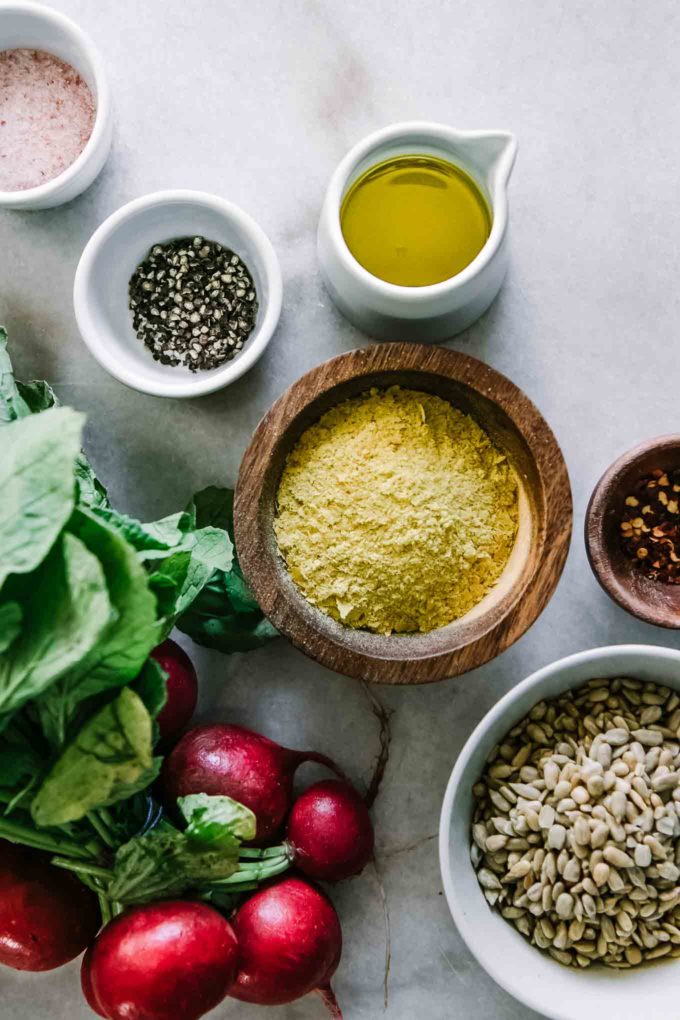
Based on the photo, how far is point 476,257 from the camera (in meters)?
1.12

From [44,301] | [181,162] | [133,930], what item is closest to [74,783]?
[133,930]

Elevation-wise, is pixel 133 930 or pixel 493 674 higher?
pixel 493 674

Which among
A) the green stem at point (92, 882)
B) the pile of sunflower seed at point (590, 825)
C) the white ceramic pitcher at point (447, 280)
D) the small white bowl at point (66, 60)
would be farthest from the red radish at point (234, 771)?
the small white bowl at point (66, 60)

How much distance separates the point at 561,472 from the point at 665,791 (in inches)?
15.0

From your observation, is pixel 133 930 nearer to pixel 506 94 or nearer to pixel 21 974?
pixel 21 974

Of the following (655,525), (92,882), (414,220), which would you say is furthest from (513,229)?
(92,882)

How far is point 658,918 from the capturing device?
1.13 meters

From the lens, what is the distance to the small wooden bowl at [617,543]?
1138 mm

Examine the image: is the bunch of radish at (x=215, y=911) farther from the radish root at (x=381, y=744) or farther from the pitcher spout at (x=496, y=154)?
the pitcher spout at (x=496, y=154)

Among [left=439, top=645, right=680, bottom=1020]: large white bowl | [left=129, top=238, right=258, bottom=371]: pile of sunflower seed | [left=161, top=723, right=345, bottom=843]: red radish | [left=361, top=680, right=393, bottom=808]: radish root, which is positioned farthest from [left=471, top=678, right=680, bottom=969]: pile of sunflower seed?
[left=129, top=238, right=258, bottom=371]: pile of sunflower seed

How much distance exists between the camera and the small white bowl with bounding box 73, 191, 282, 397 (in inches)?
44.3

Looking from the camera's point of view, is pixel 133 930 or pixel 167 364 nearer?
pixel 133 930

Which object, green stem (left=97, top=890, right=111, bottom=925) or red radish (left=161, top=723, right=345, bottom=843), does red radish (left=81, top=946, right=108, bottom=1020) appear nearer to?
green stem (left=97, top=890, right=111, bottom=925)

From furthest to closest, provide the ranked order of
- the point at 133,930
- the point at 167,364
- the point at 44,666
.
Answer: the point at 167,364, the point at 133,930, the point at 44,666
